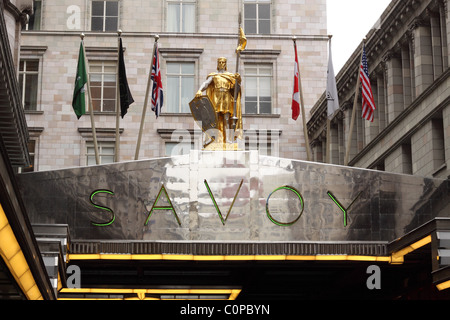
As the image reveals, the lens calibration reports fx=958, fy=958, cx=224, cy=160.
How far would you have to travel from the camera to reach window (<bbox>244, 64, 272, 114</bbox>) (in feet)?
184

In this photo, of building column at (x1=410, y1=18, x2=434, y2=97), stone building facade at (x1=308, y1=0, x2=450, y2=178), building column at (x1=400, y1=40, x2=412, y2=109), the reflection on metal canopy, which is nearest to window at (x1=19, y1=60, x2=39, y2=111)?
stone building facade at (x1=308, y1=0, x2=450, y2=178)

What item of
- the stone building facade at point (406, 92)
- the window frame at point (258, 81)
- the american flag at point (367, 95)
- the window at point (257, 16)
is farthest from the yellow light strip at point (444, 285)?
the window at point (257, 16)

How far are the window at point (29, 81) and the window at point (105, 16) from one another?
13.9 feet

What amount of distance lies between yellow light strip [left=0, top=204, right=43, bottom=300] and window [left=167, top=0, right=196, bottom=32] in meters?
42.3

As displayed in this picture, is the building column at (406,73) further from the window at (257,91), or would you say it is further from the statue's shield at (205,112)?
the statue's shield at (205,112)

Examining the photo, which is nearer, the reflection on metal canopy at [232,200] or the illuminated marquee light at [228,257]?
the illuminated marquee light at [228,257]

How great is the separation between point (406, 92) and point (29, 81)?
2313 cm

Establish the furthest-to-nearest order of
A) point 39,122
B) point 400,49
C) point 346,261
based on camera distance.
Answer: point 39,122
point 400,49
point 346,261

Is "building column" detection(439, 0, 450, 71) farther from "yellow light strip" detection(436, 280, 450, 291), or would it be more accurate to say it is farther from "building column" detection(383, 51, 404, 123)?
"yellow light strip" detection(436, 280, 450, 291)

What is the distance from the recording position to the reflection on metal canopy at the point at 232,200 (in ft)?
97.2
